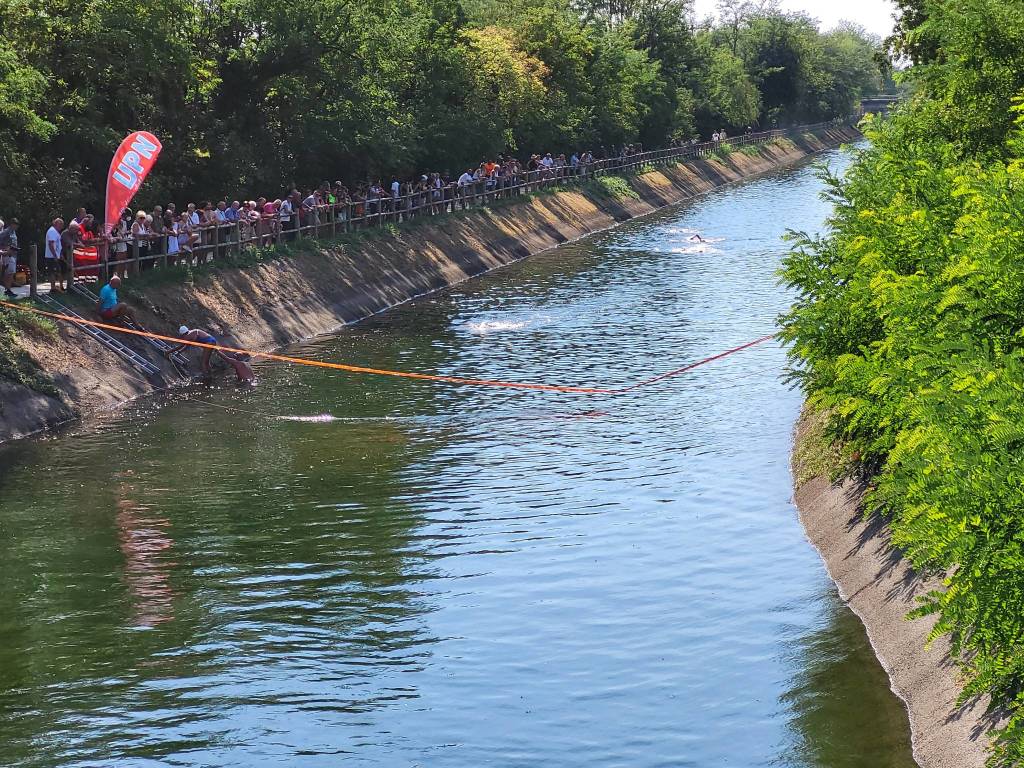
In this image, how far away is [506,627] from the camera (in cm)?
2181

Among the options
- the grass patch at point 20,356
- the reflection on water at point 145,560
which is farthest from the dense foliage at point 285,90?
the reflection on water at point 145,560

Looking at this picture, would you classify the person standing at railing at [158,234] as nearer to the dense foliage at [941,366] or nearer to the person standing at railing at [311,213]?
the person standing at railing at [311,213]

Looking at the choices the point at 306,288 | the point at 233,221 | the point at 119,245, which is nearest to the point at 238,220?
the point at 233,221

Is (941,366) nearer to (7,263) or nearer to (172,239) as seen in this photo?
(7,263)

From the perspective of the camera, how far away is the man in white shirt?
126 ft

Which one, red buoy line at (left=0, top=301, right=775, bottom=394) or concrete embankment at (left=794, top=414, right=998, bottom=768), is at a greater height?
red buoy line at (left=0, top=301, right=775, bottom=394)

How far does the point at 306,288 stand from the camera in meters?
49.6

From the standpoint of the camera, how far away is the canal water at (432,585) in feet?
59.4

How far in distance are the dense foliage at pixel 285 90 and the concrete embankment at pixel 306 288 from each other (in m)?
4.04

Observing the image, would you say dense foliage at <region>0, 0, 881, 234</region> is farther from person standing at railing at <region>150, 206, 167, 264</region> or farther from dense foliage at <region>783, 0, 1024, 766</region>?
dense foliage at <region>783, 0, 1024, 766</region>

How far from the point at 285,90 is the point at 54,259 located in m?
19.5

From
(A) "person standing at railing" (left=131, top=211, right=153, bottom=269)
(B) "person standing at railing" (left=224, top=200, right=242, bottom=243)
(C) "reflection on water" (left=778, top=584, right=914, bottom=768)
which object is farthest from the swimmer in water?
(C) "reflection on water" (left=778, top=584, right=914, bottom=768)

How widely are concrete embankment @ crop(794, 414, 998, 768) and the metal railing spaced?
2071 cm

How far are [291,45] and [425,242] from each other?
10.1m
